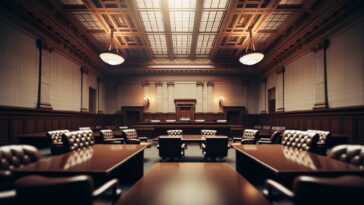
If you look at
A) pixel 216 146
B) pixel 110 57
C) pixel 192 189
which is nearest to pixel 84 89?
pixel 110 57

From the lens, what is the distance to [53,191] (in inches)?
41.4

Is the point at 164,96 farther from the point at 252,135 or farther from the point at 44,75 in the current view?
the point at 252,135

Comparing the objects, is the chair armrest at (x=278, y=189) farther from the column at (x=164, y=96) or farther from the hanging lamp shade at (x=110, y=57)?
the column at (x=164, y=96)

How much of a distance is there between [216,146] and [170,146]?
117 cm

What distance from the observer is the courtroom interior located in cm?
164

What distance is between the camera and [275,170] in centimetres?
174

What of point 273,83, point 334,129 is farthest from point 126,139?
point 273,83

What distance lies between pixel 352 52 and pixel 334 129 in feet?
7.79

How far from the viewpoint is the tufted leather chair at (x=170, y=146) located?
4.88m

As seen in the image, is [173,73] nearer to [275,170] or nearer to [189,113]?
[189,113]

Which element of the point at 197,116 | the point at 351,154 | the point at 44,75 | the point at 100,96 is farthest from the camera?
the point at 197,116

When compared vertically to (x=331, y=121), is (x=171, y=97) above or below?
above

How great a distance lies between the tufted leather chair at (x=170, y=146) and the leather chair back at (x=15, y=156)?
292 cm

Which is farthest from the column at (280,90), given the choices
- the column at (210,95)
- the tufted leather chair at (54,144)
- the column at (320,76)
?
the tufted leather chair at (54,144)
